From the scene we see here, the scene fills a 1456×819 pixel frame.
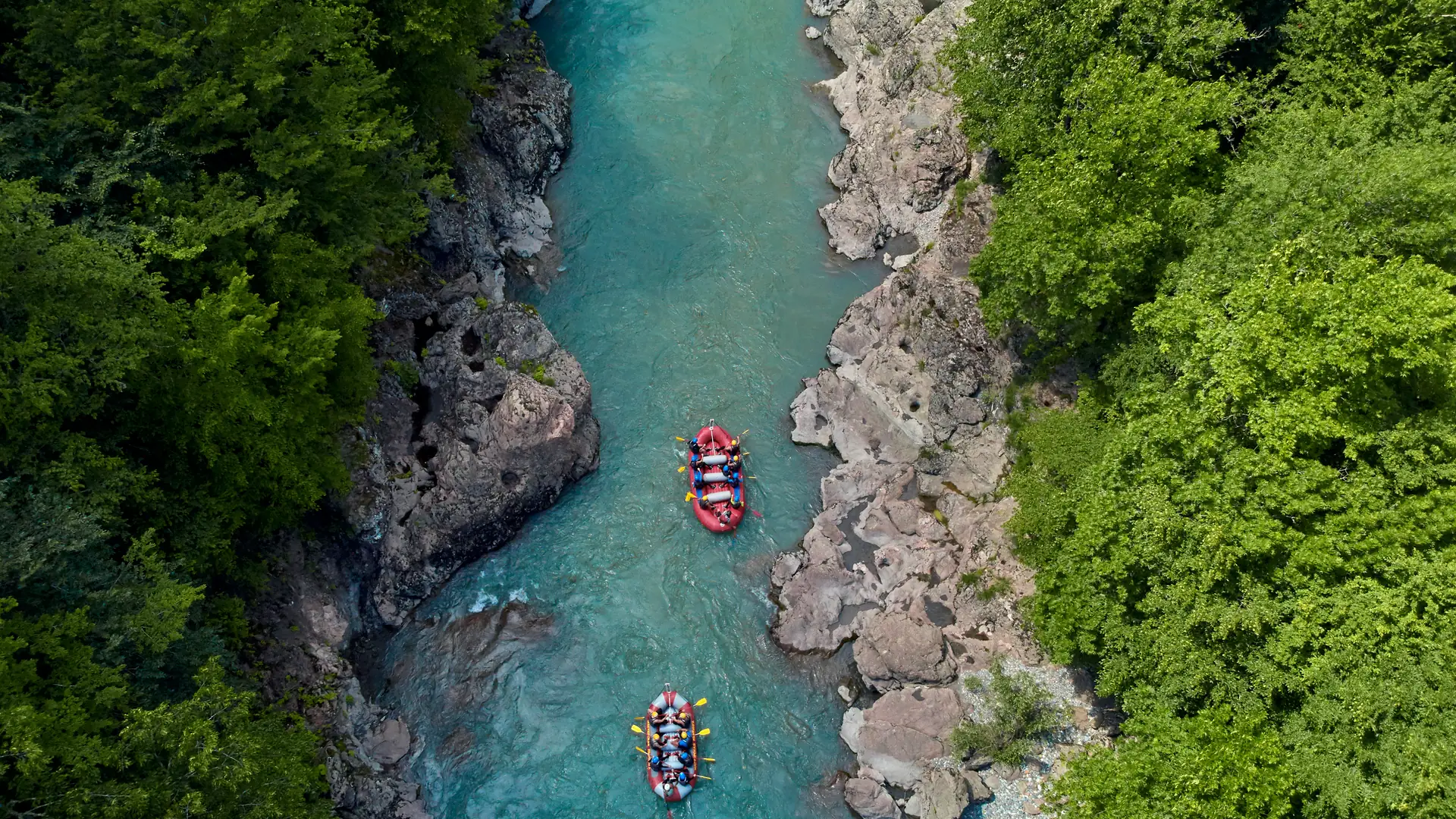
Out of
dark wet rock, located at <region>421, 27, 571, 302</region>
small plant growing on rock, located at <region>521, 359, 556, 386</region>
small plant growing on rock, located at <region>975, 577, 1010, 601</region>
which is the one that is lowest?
small plant growing on rock, located at <region>975, 577, 1010, 601</region>

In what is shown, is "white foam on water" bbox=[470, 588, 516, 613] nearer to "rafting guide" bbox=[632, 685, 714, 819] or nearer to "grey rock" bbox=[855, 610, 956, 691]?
"rafting guide" bbox=[632, 685, 714, 819]

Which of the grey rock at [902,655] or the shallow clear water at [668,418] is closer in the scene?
the shallow clear water at [668,418]

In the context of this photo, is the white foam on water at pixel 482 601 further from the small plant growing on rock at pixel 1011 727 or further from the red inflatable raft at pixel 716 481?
the small plant growing on rock at pixel 1011 727

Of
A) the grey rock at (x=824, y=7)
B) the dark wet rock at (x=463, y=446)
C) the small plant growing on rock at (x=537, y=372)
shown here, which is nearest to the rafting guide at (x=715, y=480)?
the dark wet rock at (x=463, y=446)

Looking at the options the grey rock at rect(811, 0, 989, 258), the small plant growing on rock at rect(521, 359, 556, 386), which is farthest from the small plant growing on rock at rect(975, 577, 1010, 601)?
the small plant growing on rock at rect(521, 359, 556, 386)

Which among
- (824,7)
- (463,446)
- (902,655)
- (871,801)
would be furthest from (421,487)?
(824,7)

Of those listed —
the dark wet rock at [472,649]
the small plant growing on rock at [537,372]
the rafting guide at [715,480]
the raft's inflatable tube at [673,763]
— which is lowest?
the raft's inflatable tube at [673,763]
